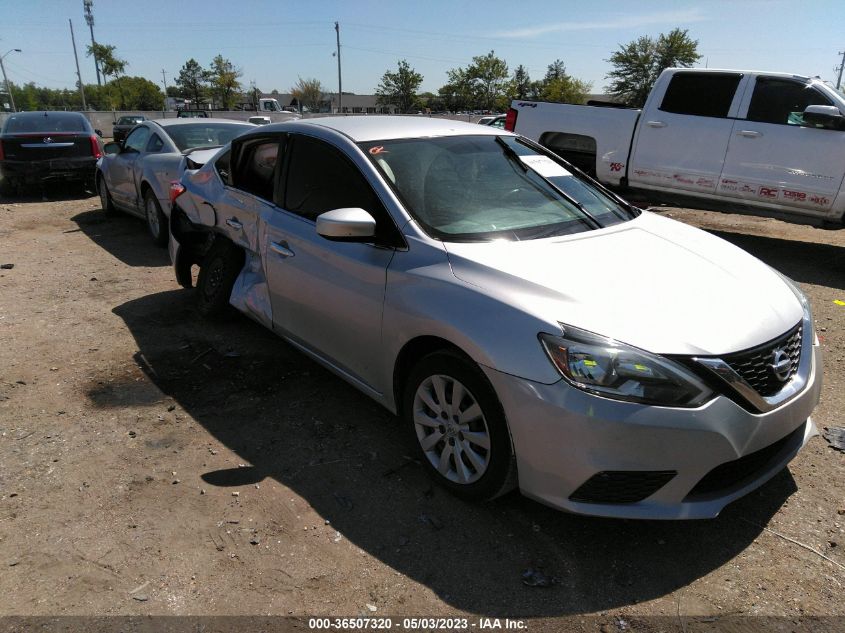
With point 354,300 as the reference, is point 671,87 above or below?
above

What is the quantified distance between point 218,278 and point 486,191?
2517 millimetres

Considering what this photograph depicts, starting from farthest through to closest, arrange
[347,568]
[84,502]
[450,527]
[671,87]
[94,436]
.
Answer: [671,87] → [94,436] → [84,502] → [450,527] → [347,568]

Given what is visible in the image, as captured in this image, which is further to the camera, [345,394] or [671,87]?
[671,87]

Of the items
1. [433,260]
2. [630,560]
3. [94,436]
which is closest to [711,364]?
[630,560]

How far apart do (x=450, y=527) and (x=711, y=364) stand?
1.34 m

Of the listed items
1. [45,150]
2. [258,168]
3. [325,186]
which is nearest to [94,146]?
[45,150]

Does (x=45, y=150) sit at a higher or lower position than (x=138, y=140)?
lower

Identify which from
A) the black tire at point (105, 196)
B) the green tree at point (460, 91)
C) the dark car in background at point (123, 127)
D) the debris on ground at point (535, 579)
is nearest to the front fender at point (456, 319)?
the debris on ground at point (535, 579)

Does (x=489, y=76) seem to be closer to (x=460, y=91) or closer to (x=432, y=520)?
(x=460, y=91)

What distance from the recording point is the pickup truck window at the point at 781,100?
289 inches

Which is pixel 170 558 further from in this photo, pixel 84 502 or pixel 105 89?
pixel 105 89

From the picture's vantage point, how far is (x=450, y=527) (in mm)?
2832

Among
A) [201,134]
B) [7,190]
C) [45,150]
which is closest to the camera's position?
[201,134]

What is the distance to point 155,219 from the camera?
26.5ft
